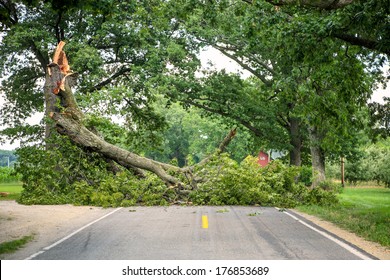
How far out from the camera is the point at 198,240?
10.3 m

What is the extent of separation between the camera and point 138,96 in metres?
28.3

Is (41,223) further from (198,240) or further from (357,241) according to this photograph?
(357,241)

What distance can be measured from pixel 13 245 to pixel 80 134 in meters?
11.9

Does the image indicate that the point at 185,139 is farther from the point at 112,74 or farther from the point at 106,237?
the point at 106,237

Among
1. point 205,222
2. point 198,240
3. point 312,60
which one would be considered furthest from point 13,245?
point 312,60

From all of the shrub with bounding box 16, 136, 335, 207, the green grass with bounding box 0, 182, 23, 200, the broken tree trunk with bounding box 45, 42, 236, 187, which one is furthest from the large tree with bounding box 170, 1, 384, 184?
the green grass with bounding box 0, 182, 23, 200

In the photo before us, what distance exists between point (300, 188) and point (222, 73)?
13.7 m

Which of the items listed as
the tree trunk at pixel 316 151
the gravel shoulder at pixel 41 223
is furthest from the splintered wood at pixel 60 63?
the tree trunk at pixel 316 151

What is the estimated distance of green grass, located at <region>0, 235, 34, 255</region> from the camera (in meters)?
9.19

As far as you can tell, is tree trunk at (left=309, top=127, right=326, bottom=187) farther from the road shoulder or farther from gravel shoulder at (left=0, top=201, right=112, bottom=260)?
gravel shoulder at (left=0, top=201, right=112, bottom=260)

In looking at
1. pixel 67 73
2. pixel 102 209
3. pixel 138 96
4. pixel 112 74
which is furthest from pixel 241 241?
pixel 112 74

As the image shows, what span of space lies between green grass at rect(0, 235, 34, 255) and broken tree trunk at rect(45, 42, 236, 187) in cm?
1010

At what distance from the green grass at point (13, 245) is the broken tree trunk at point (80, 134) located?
10095mm

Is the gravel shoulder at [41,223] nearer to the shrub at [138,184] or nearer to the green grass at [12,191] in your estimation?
the shrub at [138,184]
